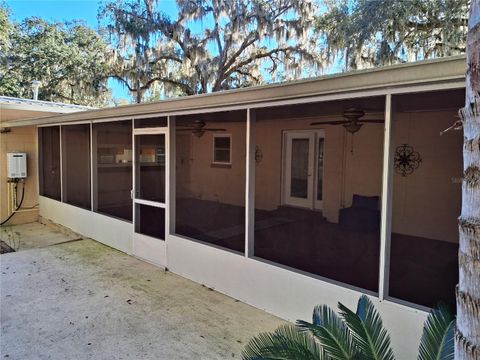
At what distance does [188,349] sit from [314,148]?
5692 millimetres

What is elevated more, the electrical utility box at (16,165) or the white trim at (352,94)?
the white trim at (352,94)

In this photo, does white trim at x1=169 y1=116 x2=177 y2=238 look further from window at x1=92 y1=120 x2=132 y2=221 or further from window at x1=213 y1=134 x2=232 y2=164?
window at x1=213 y1=134 x2=232 y2=164

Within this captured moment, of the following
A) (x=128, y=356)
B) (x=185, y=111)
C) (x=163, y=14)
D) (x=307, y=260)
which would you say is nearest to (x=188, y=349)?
(x=128, y=356)

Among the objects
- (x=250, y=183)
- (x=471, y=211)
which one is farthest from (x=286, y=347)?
(x=250, y=183)

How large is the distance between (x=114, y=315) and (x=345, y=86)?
3003 millimetres

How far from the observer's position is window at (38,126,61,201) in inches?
291

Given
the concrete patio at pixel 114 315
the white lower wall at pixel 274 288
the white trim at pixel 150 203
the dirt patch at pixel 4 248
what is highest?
the white trim at pixel 150 203

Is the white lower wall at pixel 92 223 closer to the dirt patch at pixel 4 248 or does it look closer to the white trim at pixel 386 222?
the dirt patch at pixel 4 248

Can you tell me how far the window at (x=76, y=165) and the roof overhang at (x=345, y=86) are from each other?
2942 mm

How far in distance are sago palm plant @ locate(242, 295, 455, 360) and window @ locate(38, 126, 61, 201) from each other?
263 inches

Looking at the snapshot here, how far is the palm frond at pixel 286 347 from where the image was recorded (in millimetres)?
1884

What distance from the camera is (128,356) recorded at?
9.07 feet

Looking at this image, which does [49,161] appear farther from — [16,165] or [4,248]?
[4,248]

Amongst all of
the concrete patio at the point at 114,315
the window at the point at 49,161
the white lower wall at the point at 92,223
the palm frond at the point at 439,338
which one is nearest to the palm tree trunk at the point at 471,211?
the palm frond at the point at 439,338
